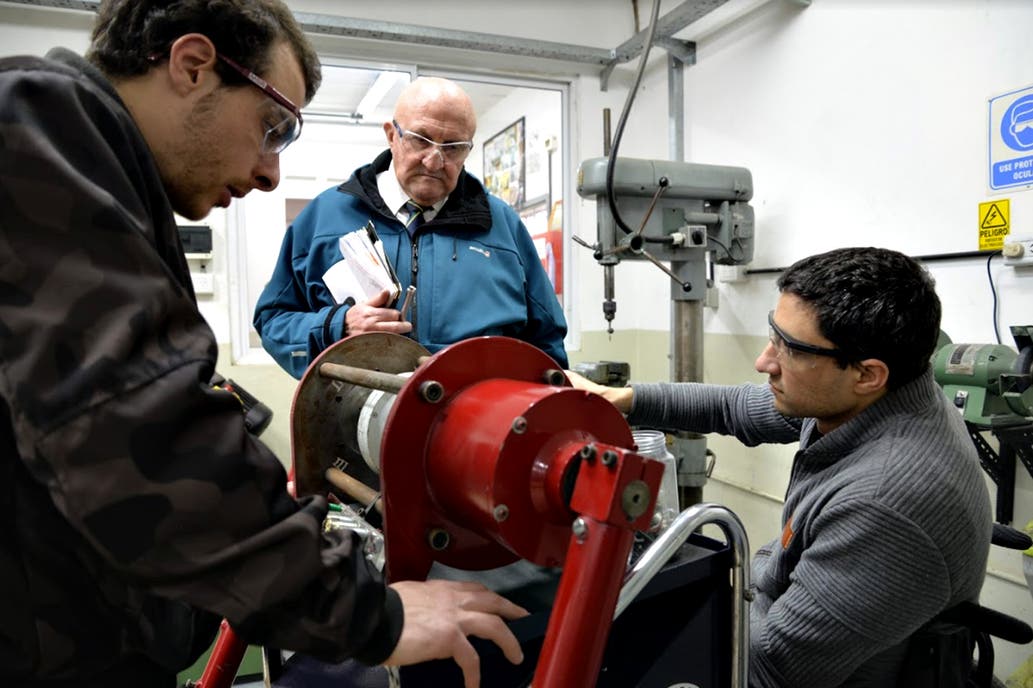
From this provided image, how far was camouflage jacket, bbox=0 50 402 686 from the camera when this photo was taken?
0.51 m

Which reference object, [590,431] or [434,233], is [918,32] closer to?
[434,233]

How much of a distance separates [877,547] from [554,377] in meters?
0.60

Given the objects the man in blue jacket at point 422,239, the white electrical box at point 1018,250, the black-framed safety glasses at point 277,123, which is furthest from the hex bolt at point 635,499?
the white electrical box at point 1018,250

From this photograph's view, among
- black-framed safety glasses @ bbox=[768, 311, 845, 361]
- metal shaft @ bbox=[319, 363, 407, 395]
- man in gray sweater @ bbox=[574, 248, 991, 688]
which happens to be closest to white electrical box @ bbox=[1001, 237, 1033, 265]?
man in gray sweater @ bbox=[574, 248, 991, 688]

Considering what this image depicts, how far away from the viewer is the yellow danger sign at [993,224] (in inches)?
74.5

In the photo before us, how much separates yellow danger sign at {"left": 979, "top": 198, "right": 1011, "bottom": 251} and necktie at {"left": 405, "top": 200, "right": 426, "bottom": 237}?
1548 mm

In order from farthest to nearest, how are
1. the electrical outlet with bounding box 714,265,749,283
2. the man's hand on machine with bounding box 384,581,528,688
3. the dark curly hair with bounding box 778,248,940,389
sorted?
the electrical outlet with bounding box 714,265,749,283
the dark curly hair with bounding box 778,248,940,389
the man's hand on machine with bounding box 384,581,528,688

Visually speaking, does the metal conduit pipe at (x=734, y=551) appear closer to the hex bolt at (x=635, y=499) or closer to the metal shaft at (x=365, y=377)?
the hex bolt at (x=635, y=499)

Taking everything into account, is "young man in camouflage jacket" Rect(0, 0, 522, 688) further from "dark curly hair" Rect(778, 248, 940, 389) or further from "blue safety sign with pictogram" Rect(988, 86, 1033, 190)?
"blue safety sign with pictogram" Rect(988, 86, 1033, 190)

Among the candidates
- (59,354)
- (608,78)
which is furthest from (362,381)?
(608,78)

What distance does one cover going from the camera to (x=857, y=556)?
1038 millimetres

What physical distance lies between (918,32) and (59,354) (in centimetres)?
244

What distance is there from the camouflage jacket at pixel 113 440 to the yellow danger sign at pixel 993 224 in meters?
1.97

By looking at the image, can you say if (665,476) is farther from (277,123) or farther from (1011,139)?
(1011,139)
